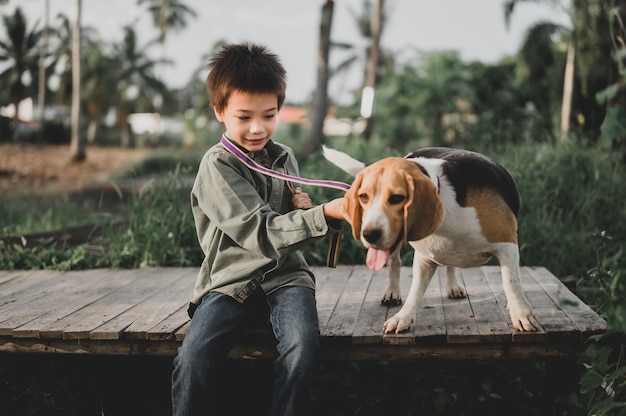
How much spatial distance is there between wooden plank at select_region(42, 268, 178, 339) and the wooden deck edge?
66mm

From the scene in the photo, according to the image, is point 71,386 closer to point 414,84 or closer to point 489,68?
point 414,84

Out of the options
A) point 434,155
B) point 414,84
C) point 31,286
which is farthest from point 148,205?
point 414,84

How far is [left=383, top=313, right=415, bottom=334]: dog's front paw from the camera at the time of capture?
279cm

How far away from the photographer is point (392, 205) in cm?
215

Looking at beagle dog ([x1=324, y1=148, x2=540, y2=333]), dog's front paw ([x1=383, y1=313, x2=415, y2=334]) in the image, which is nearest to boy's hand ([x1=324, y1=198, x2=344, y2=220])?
beagle dog ([x1=324, y1=148, x2=540, y2=333])

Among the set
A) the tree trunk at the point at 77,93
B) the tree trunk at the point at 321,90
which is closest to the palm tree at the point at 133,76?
the tree trunk at the point at 77,93

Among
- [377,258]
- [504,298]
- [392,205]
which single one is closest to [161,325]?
[377,258]

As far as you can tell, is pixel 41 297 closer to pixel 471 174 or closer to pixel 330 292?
pixel 330 292

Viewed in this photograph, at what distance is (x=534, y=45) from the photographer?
12805 mm

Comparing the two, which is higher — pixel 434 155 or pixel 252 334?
pixel 434 155

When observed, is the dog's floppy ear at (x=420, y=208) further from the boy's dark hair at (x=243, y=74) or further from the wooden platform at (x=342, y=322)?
the boy's dark hair at (x=243, y=74)

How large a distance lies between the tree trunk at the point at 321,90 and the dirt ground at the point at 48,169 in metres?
7.44

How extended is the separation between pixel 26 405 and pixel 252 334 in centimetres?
137

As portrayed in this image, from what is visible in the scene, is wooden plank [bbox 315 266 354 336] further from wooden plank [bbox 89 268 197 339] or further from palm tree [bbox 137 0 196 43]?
palm tree [bbox 137 0 196 43]
